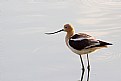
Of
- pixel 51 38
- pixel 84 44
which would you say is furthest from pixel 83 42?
pixel 51 38

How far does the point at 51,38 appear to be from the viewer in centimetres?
634

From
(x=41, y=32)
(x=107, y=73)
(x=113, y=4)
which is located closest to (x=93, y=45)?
(x=107, y=73)

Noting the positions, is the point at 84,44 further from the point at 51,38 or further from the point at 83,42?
the point at 51,38

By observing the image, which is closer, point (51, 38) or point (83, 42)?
point (83, 42)

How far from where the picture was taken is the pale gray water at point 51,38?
5117 millimetres

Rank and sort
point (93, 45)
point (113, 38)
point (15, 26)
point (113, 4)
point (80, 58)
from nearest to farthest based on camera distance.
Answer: point (93, 45) < point (80, 58) < point (113, 38) < point (15, 26) < point (113, 4)

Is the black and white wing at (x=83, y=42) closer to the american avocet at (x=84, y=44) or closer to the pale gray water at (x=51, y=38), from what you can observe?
the american avocet at (x=84, y=44)

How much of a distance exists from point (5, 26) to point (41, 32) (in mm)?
669

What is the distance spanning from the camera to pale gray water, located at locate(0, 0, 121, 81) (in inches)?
201

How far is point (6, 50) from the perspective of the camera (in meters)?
5.84

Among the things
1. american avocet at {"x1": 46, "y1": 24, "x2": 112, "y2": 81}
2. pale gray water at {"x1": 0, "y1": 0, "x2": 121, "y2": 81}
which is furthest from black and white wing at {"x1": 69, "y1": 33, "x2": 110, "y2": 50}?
pale gray water at {"x1": 0, "y1": 0, "x2": 121, "y2": 81}

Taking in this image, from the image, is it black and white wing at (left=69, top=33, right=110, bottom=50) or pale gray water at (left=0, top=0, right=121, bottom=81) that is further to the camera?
pale gray water at (left=0, top=0, right=121, bottom=81)

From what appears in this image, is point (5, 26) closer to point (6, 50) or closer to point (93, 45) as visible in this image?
point (6, 50)

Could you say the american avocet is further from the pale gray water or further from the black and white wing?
the pale gray water
